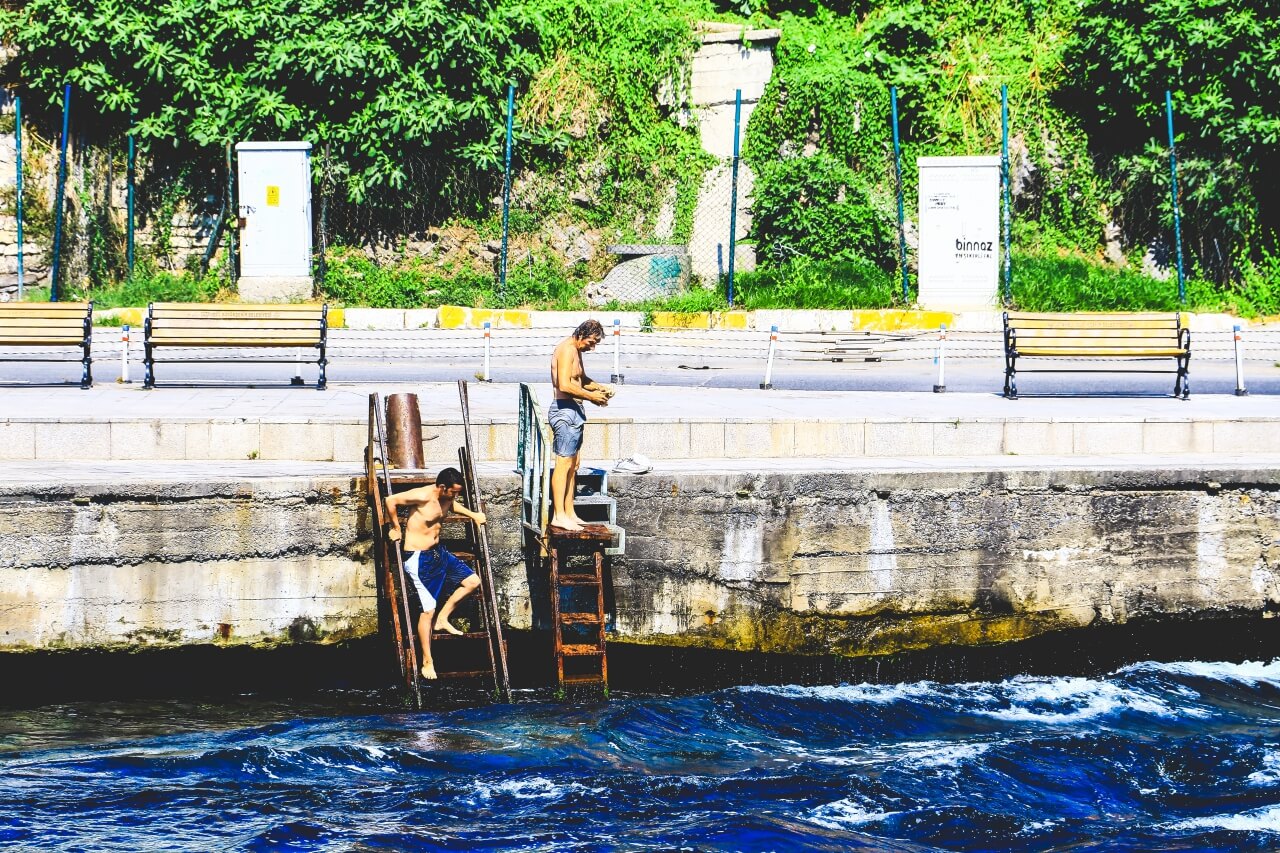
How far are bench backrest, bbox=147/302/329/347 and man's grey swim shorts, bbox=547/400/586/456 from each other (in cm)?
508

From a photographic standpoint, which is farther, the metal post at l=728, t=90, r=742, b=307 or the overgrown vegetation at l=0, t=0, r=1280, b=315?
the overgrown vegetation at l=0, t=0, r=1280, b=315

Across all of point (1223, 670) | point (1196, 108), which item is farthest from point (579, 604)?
point (1196, 108)

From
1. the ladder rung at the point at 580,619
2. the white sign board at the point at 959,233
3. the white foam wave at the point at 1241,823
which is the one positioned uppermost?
the white sign board at the point at 959,233

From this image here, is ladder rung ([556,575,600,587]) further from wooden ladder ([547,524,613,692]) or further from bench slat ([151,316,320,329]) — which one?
bench slat ([151,316,320,329])

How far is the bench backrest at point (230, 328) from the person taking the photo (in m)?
13.7

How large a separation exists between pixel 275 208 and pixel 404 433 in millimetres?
11042

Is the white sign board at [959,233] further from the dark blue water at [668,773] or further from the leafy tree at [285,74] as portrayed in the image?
the dark blue water at [668,773]

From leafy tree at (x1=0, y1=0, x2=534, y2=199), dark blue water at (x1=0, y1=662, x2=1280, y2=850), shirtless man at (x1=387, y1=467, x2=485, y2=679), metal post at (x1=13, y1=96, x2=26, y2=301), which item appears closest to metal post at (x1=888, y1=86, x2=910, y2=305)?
leafy tree at (x1=0, y1=0, x2=534, y2=199)

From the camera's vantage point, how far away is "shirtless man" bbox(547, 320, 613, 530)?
954cm

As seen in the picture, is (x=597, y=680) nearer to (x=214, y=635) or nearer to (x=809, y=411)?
(x=214, y=635)

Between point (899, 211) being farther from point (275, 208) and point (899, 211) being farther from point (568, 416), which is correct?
point (568, 416)

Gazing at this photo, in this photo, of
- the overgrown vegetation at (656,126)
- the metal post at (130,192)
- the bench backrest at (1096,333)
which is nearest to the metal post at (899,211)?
the overgrown vegetation at (656,126)

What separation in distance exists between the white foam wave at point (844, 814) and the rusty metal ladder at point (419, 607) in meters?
2.36

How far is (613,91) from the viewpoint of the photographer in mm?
23906
